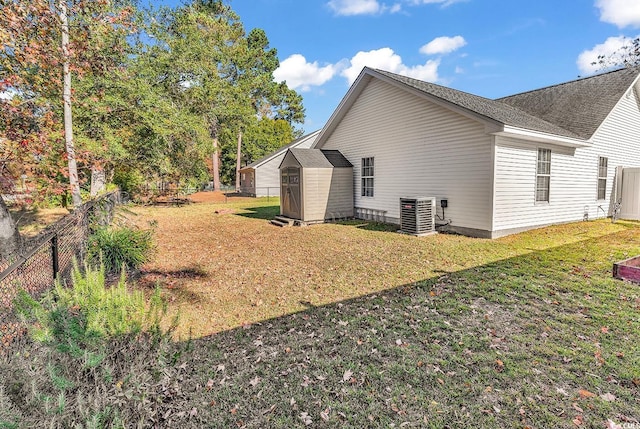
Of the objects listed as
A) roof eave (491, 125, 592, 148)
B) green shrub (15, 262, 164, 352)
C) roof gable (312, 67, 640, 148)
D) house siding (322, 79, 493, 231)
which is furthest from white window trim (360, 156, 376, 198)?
green shrub (15, 262, 164, 352)

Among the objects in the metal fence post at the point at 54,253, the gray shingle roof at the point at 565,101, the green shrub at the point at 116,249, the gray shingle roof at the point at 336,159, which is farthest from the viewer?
the gray shingle roof at the point at 336,159

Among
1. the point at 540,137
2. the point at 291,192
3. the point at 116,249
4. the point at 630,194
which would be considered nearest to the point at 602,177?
the point at 630,194

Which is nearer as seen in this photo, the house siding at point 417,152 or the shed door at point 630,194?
the house siding at point 417,152

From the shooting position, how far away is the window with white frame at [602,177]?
10961 millimetres

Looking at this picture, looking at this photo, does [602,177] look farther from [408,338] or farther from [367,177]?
[408,338]

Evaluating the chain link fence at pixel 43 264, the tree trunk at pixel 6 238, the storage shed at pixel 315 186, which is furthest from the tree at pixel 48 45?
the storage shed at pixel 315 186

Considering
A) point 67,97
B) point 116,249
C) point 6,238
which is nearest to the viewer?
point 116,249

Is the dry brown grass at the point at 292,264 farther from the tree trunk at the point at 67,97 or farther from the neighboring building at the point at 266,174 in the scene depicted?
the neighboring building at the point at 266,174

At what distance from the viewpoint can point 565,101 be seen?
1172 cm

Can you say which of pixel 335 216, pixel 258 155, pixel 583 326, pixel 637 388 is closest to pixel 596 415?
pixel 637 388

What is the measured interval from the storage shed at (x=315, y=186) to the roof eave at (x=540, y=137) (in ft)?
19.5

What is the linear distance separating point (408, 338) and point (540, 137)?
7965 mm

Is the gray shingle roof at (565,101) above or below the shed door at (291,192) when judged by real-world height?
above

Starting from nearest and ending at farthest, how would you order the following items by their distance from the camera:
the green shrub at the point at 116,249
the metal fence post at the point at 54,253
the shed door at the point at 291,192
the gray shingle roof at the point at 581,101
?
the metal fence post at the point at 54,253
the green shrub at the point at 116,249
the gray shingle roof at the point at 581,101
the shed door at the point at 291,192
